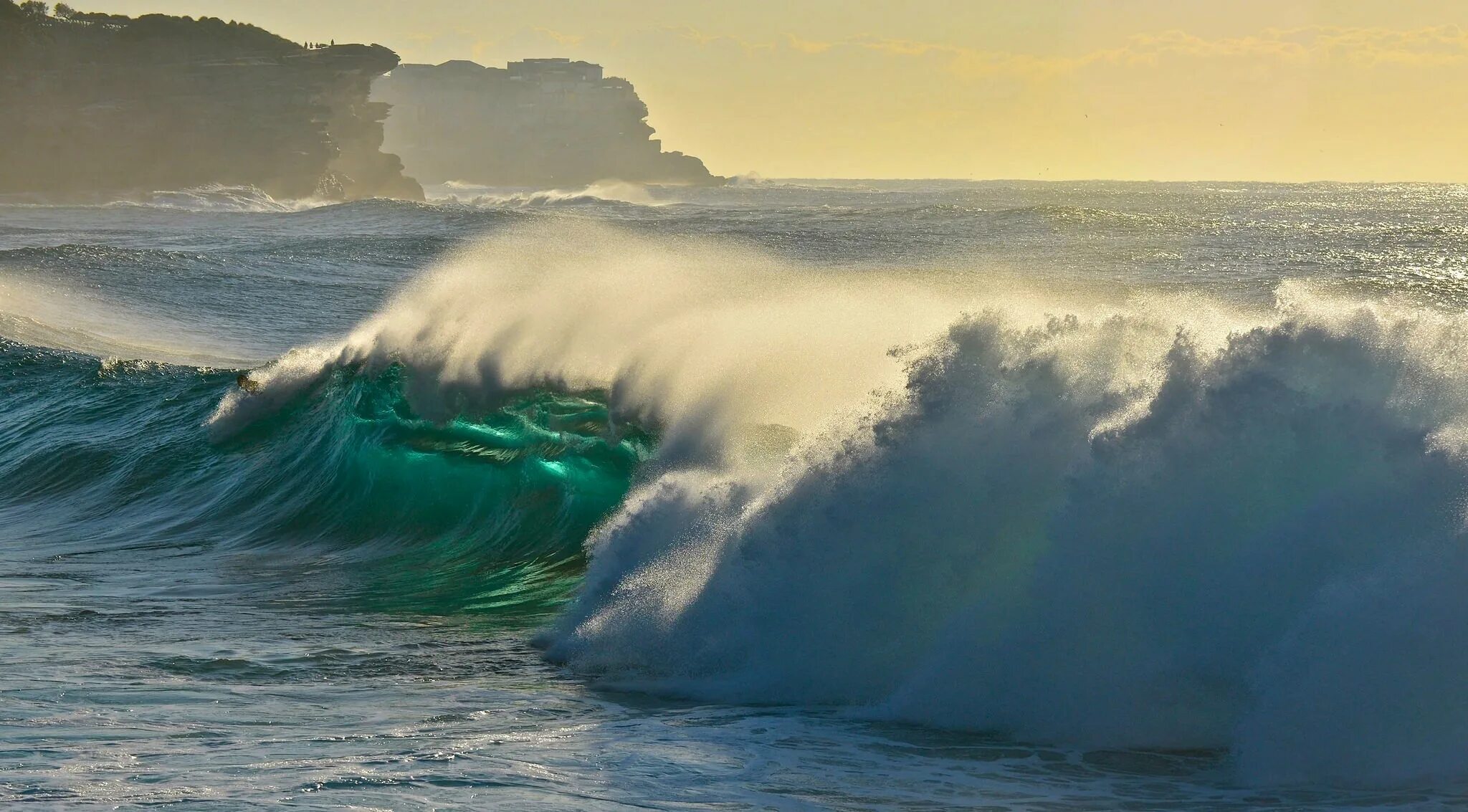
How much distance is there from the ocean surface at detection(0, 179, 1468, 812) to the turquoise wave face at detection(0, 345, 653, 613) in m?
0.05

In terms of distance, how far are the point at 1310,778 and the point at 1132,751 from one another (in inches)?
30.1

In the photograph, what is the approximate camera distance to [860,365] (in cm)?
1230

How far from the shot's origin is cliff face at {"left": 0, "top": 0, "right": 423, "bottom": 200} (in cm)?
7862

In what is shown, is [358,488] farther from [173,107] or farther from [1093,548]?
[173,107]

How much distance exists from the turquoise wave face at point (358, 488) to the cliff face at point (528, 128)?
138927mm

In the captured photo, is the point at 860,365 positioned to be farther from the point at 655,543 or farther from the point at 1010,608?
the point at 1010,608

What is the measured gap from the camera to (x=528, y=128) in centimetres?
15700

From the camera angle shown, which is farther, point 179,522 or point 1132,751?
point 179,522

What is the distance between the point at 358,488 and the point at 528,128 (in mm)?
148494

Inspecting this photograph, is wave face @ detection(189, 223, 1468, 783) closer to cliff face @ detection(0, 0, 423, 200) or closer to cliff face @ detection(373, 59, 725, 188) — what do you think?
cliff face @ detection(0, 0, 423, 200)

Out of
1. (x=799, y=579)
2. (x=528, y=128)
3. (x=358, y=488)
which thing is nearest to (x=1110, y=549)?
(x=799, y=579)

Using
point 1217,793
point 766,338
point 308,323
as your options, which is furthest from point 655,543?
point 308,323

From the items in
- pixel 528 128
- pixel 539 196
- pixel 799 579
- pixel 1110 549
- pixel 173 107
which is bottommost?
pixel 799 579

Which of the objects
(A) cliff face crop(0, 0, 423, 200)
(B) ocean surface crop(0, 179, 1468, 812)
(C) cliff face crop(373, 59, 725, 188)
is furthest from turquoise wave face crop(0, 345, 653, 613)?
(C) cliff face crop(373, 59, 725, 188)
